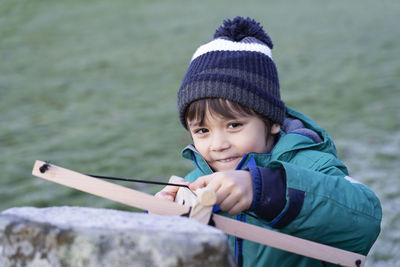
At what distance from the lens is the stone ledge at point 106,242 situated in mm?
1284

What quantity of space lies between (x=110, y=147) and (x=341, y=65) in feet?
24.2

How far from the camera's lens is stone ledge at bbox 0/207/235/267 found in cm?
128

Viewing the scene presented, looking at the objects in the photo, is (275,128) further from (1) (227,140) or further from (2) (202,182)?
(2) (202,182)

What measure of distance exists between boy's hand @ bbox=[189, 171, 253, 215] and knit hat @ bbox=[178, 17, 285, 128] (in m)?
0.84

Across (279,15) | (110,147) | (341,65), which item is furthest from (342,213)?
(279,15)

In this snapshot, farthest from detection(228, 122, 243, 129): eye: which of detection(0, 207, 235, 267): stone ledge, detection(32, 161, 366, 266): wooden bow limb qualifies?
detection(0, 207, 235, 267): stone ledge

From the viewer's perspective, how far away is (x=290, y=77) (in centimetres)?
1184

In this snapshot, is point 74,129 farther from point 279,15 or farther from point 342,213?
point 279,15

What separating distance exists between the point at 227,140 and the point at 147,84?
9307mm

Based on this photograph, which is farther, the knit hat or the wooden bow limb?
the knit hat

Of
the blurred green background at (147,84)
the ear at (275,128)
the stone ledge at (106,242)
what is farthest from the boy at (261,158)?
the blurred green background at (147,84)

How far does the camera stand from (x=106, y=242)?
51.0 inches

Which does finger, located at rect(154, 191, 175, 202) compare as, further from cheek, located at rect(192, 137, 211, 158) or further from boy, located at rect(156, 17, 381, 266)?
cheek, located at rect(192, 137, 211, 158)

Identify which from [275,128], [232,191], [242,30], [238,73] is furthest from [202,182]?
[242,30]
